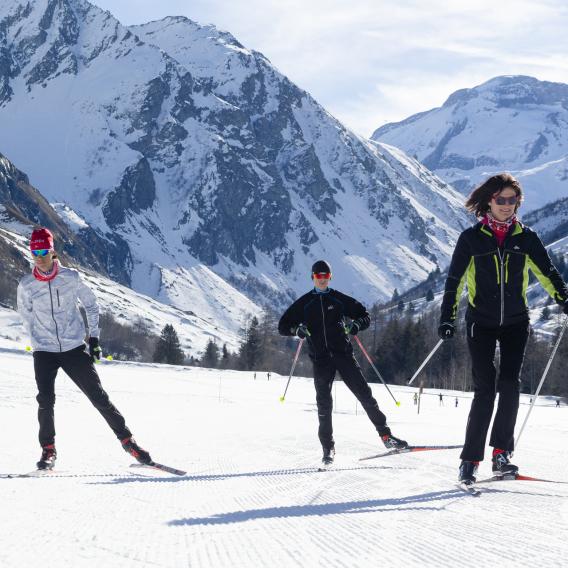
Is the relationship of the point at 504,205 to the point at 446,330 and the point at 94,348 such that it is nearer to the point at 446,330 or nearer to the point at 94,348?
the point at 446,330

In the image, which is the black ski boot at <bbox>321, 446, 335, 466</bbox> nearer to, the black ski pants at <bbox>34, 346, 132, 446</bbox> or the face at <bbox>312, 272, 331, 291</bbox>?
the face at <bbox>312, 272, 331, 291</bbox>

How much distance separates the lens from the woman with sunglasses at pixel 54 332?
748 cm

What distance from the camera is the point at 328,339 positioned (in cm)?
838

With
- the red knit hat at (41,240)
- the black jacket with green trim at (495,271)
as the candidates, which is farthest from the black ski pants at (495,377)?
the red knit hat at (41,240)

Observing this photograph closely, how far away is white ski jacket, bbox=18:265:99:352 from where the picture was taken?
7480mm

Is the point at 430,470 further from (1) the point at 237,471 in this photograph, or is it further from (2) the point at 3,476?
(2) the point at 3,476

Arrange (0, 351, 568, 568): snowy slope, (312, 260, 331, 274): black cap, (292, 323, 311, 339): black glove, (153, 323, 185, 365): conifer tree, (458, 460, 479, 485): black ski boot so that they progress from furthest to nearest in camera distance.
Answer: (153, 323, 185, 365): conifer tree < (312, 260, 331, 274): black cap < (292, 323, 311, 339): black glove < (458, 460, 479, 485): black ski boot < (0, 351, 568, 568): snowy slope

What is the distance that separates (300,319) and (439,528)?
4.15 metres

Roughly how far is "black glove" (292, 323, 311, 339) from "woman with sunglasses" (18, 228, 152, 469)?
78.6 inches

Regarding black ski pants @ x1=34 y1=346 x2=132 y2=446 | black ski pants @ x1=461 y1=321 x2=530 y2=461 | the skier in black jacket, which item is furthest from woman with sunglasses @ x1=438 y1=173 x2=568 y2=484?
black ski pants @ x1=34 y1=346 x2=132 y2=446

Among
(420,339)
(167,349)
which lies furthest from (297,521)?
(167,349)

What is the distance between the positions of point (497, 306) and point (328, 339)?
236cm

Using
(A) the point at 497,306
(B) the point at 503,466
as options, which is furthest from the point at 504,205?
(B) the point at 503,466

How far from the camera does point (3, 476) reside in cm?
666
